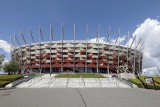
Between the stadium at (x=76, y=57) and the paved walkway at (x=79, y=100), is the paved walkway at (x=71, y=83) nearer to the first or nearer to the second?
the paved walkway at (x=79, y=100)

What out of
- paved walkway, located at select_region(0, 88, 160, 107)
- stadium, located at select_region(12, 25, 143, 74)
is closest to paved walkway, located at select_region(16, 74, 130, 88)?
paved walkway, located at select_region(0, 88, 160, 107)

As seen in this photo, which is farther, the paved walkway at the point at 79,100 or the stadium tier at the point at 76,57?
the stadium tier at the point at 76,57

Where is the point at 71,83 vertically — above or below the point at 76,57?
below

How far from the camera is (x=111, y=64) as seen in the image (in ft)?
390

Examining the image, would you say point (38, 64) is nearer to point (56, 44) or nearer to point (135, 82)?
point (56, 44)

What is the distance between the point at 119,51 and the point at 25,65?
47.2 meters

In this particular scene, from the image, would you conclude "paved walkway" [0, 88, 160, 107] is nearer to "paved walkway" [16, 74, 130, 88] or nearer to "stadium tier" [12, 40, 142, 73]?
"paved walkway" [16, 74, 130, 88]

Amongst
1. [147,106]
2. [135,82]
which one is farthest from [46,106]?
[135,82]

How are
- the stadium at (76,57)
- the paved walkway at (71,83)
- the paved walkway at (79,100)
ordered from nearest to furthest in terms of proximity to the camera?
1. the paved walkway at (79,100)
2. the paved walkway at (71,83)
3. the stadium at (76,57)

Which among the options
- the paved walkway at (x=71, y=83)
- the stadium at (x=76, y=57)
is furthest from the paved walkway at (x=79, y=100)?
the stadium at (x=76, y=57)

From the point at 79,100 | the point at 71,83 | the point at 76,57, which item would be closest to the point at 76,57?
the point at 76,57

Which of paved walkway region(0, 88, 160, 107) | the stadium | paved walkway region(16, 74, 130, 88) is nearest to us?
paved walkway region(0, 88, 160, 107)

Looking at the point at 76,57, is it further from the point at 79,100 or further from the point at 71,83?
the point at 79,100

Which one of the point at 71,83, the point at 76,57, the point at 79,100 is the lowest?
the point at 71,83
